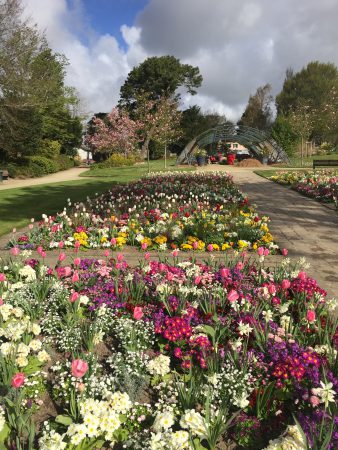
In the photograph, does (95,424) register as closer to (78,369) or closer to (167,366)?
(78,369)

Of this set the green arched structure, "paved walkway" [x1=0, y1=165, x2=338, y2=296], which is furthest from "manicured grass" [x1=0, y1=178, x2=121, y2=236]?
the green arched structure

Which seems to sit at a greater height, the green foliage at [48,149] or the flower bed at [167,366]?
the green foliage at [48,149]

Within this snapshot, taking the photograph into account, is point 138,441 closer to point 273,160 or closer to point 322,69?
point 273,160

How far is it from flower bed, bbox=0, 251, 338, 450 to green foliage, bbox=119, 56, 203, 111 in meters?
50.9

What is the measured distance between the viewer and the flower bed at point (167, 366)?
221 centimetres

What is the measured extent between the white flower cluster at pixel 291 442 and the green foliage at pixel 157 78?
52.7 meters

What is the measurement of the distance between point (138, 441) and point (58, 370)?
96 centimetres

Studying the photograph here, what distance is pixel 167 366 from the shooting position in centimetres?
Result: 282

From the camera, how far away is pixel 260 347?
2900mm

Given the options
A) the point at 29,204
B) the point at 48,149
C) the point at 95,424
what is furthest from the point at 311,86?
the point at 95,424

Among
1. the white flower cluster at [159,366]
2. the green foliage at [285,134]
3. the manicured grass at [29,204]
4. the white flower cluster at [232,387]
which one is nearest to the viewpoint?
the white flower cluster at [232,387]

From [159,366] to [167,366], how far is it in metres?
0.06

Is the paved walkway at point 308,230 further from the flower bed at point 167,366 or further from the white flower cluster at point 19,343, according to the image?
the white flower cluster at point 19,343

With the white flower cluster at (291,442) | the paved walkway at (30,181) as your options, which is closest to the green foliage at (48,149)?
the paved walkway at (30,181)
